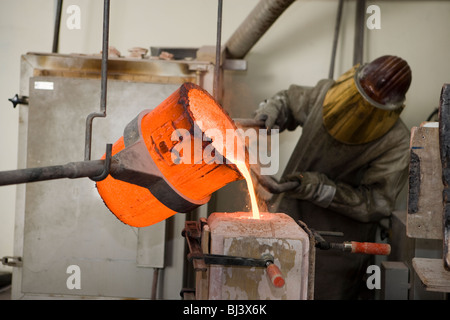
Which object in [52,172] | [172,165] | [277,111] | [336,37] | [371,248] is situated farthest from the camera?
[336,37]

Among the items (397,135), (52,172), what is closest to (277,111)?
(397,135)

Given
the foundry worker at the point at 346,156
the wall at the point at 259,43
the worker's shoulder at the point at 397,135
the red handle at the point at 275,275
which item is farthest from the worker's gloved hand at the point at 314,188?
the red handle at the point at 275,275

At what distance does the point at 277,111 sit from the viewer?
2189 mm

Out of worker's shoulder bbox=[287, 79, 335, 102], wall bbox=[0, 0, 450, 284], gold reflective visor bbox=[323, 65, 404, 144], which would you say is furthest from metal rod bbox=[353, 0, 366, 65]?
gold reflective visor bbox=[323, 65, 404, 144]

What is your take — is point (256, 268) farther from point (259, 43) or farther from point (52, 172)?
point (259, 43)

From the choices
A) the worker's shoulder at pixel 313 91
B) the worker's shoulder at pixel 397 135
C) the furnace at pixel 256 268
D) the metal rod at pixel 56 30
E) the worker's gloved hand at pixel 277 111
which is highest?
the metal rod at pixel 56 30

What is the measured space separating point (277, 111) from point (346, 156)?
1.29 ft

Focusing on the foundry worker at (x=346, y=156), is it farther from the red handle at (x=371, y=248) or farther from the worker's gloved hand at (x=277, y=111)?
the red handle at (x=371, y=248)

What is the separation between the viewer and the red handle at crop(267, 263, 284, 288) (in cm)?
92

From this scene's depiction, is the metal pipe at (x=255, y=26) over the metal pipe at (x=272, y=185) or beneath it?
over

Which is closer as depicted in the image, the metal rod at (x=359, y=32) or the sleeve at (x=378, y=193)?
the sleeve at (x=378, y=193)

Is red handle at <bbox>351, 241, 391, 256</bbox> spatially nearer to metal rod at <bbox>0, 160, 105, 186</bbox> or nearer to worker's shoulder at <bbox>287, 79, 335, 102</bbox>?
metal rod at <bbox>0, 160, 105, 186</bbox>

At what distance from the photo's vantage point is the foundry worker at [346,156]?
192cm

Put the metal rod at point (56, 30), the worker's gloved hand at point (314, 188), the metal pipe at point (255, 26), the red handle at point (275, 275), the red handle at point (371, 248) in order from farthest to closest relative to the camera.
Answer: the metal rod at point (56, 30)
the metal pipe at point (255, 26)
the worker's gloved hand at point (314, 188)
the red handle at point (371, 248)
the red handle at point (275, 275)
